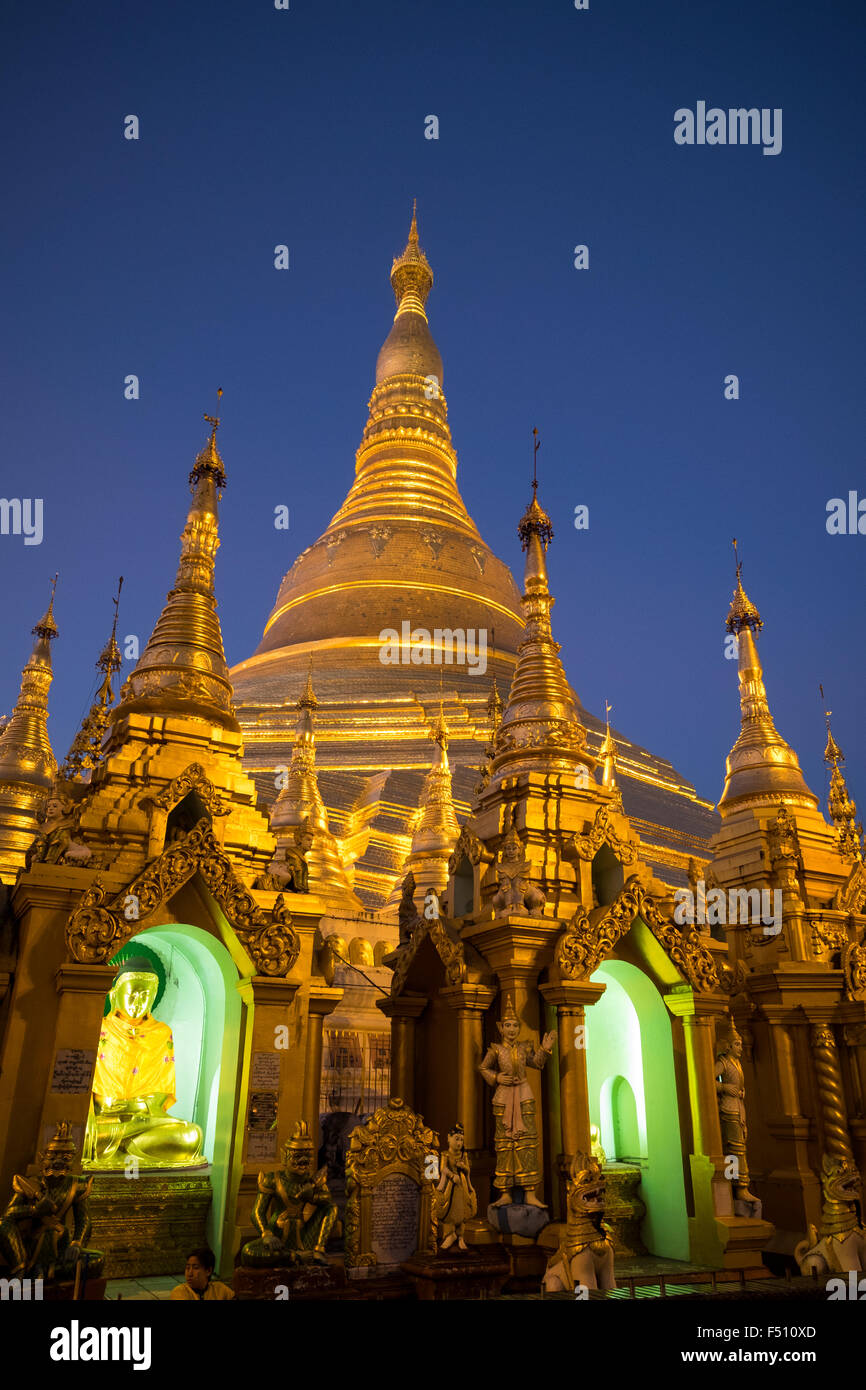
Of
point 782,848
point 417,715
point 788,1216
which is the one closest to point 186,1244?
point 788,1216

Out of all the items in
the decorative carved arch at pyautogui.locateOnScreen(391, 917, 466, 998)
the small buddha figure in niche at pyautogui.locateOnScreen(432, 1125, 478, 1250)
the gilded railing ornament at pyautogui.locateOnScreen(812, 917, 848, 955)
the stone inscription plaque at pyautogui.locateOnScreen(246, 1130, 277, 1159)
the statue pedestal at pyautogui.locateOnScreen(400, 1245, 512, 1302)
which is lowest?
the statue pedestal at pyautogui.locateOnScreen(400, 1245, 512, 1302)

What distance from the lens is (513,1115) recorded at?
10.1 metres

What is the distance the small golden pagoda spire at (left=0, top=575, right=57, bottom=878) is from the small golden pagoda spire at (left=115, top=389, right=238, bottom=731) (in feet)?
24.6

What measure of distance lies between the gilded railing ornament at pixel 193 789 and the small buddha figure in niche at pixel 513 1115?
4.13m

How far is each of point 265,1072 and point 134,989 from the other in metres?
2.28

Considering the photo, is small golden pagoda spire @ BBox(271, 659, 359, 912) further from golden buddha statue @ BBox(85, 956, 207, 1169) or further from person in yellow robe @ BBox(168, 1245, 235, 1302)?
person in yellow robe @ BBox(168, 1245, 235, 1302)

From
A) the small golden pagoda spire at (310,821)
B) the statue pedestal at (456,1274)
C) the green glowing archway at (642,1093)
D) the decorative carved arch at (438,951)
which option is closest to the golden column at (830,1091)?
the green glowing archway at (642,1093)

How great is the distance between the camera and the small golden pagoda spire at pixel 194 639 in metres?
13.7

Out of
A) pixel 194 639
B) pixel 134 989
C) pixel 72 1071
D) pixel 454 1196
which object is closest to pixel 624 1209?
pixel 454 1196

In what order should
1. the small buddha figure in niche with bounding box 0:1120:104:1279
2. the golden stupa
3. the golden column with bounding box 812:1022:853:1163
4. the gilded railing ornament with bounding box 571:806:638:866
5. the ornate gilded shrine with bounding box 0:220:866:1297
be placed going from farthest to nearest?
the golden stupa
the golden column with bounding box 812:1022:853:1163
the gilded railing ornament with bounding box 571:806:638:866
the ornate gilded shrine with bounding box 0:220:866:1297
the small buddha figure in niche with bounding box 0:1120:104:1279

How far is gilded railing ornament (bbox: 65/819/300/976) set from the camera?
31.9 ft

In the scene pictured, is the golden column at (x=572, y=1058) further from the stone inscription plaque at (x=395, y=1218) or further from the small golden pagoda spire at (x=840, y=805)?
the small golden pagoda spire at (x=840, y=805)

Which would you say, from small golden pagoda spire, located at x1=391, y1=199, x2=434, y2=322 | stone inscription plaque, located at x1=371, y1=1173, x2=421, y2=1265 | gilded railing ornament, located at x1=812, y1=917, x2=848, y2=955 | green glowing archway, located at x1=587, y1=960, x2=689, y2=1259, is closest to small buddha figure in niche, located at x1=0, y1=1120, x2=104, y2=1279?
Answer: stone inscription plaque, located at x1=371, y1=1173, x2=421, y2=1265
